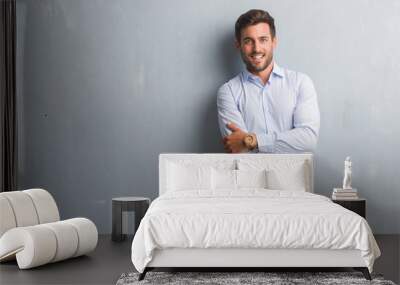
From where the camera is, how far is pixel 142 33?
23.8 feet

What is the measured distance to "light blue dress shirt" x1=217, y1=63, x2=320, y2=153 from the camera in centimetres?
724

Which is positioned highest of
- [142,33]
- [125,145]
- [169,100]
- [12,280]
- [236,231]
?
[142,33]

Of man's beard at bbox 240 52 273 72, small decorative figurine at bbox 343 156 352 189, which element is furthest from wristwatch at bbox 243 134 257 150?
small decorative figurine at bbox 343 156 352 189

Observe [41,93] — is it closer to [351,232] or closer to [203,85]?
[203,85]

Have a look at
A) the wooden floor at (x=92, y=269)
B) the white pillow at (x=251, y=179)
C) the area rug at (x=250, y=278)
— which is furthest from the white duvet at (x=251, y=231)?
the white pillow at (x=251, y=179)

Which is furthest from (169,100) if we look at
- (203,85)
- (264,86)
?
(264,86)

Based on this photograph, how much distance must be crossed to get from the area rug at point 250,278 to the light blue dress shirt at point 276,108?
91.4 inches

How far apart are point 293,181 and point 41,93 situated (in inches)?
113

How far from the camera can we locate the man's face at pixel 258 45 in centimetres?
723

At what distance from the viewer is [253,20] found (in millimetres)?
7242

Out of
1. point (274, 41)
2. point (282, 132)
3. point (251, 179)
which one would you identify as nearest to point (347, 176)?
point (282, 132)

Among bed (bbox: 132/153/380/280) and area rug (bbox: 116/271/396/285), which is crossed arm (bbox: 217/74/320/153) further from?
area rug (bbox: 116/271/396/285)

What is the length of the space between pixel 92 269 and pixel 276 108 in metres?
2.86

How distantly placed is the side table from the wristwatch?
124cm
